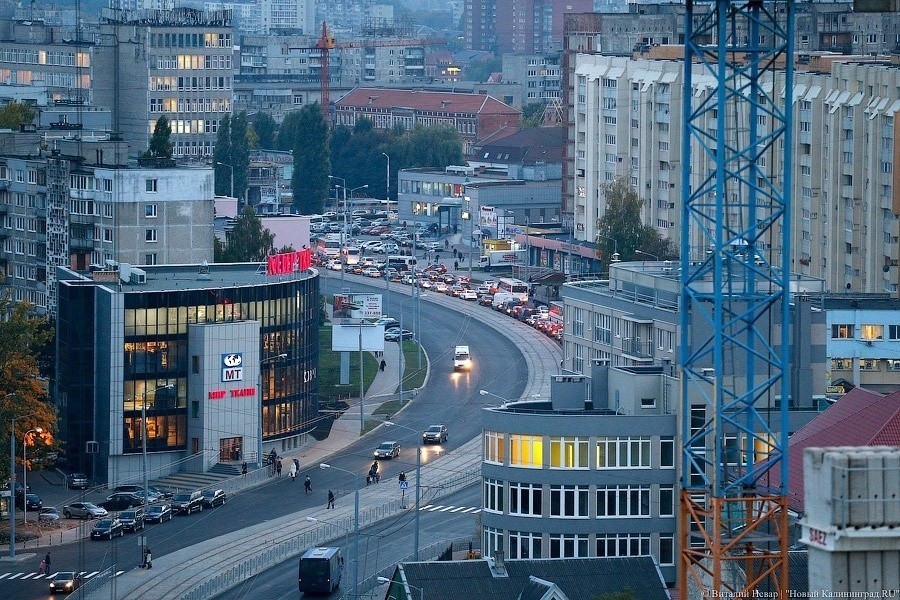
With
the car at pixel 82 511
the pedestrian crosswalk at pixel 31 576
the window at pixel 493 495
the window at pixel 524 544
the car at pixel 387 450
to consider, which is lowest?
the pedestrian crosswalk at pixel 31 576

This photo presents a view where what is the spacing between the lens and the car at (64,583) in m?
73.4

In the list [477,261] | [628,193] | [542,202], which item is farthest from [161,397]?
[542,202]

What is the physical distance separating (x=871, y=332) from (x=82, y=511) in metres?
40.5

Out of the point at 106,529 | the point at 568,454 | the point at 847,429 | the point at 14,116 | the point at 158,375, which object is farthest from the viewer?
the point at 14,116

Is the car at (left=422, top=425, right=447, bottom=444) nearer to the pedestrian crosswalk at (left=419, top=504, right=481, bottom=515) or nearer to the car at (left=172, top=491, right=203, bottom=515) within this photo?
the pedestrian crosswalk at (left=419, top=504, right=481, bottom=515)

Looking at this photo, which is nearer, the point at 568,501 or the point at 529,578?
the point at 529,578

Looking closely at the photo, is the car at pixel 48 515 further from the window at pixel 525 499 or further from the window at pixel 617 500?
the window at pixel 617 500

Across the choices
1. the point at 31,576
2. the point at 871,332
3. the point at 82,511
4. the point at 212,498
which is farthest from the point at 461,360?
the point at 31,576

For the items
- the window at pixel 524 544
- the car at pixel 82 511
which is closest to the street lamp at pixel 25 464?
the car at pixel 82 511

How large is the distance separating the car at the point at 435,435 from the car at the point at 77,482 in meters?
18.1

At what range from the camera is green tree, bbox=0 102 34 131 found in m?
149

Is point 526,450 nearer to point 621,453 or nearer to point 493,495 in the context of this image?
A: point 493,495

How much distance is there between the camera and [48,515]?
87.0 metres

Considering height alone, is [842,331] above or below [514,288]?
above
